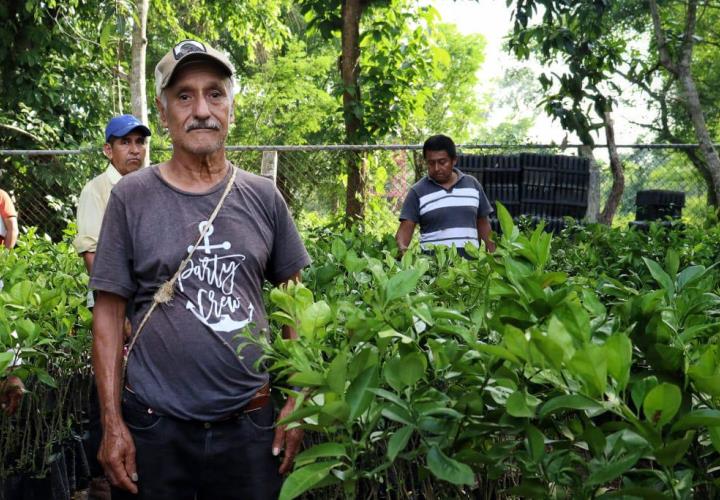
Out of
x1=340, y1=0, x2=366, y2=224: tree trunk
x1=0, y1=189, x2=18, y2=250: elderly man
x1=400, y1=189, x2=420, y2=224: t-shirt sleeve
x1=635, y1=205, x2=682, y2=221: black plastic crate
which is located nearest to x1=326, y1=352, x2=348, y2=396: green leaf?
x1=400, y1=189, x2=420, y2=224: t-shirt sleeve

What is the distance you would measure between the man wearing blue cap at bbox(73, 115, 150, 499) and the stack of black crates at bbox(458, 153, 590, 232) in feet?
20.0

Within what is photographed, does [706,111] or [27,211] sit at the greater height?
[706,111]

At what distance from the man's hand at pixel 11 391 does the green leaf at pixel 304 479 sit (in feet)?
5.60

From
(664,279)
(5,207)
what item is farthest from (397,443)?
(5,207)

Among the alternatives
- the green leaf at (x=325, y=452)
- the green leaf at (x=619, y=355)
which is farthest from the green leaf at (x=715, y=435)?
the green leaf at (x=325, y=452)

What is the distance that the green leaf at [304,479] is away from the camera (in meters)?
1.50

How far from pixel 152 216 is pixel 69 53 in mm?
12649

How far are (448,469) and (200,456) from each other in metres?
1.16

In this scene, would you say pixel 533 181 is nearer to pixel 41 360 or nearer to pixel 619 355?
pixel 41 360

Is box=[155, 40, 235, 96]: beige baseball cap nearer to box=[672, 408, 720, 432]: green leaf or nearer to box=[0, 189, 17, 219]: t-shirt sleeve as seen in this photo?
box=[672, 408, 720, 432]: green leaf

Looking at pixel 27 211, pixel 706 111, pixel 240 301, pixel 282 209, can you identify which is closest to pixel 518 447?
pixel 240 301

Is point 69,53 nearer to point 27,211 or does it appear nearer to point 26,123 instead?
point 26,123

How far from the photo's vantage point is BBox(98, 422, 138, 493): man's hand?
2434 millimetres

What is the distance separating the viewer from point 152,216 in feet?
8.27
